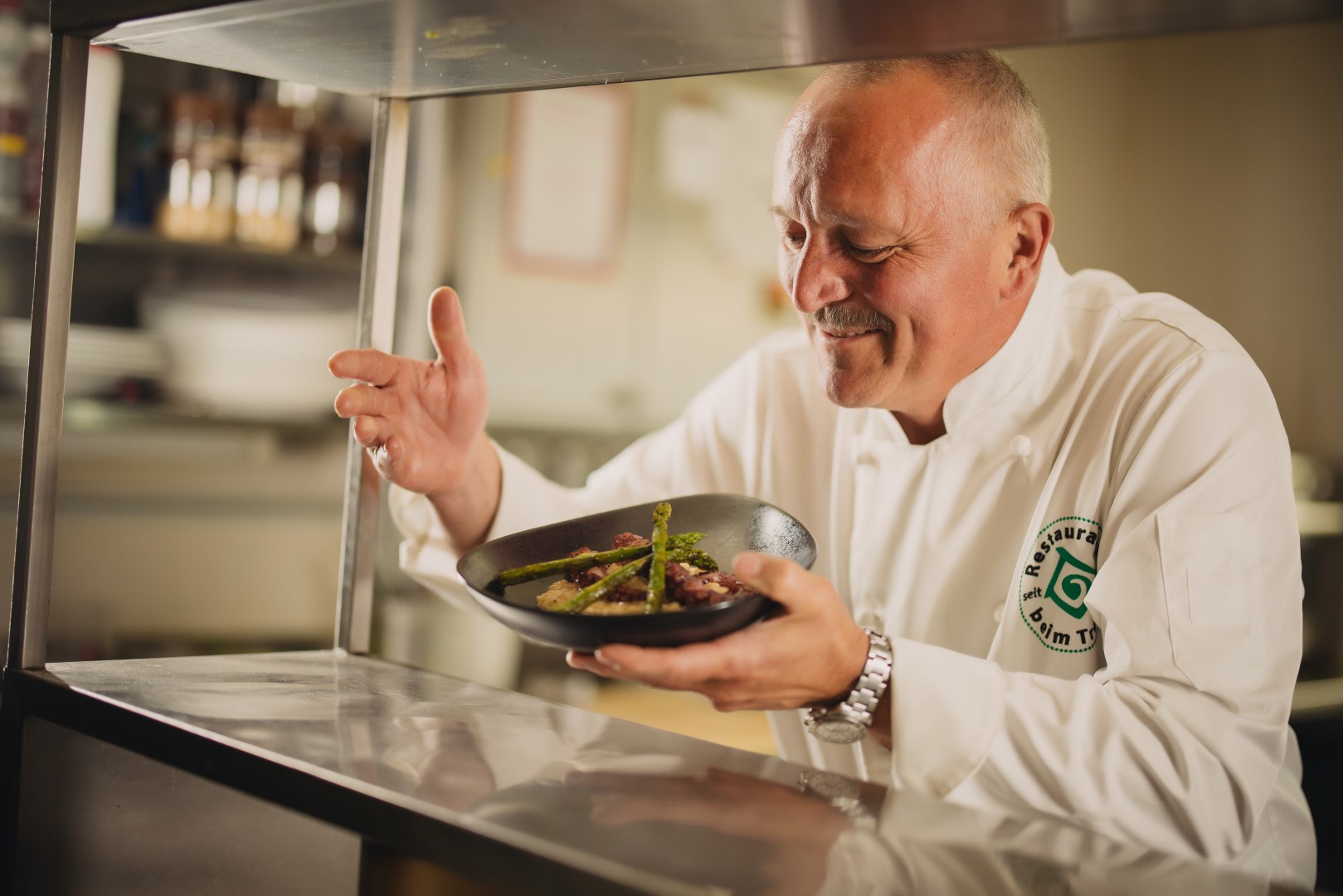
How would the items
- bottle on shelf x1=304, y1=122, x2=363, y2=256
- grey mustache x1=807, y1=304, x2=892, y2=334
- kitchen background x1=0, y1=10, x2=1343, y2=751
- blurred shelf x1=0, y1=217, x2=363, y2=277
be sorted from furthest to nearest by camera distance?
bottle on shelf x1=304, y1=122, x2=363, y2=256 < kitchen background x1=0, y1=10, x2=1343, y2=751 < blurred shelf x1=0, y1=217, x2=363, y2=277 < grey mustache x1=807, y1=304, x2=892, y2=334

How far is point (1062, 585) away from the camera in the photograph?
131cm

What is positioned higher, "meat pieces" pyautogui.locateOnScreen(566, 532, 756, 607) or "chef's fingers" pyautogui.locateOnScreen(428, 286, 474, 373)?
"chef's fingers" pyautogui.locateOnScreen(428, 286, 474, 373)

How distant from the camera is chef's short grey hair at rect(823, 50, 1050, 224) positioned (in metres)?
1.22

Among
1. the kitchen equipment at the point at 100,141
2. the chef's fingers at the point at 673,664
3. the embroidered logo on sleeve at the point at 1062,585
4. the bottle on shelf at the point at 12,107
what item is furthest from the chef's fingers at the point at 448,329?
the bottle on shelf at the point at 12,107

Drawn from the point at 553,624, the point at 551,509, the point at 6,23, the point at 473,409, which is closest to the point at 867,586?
the point at 551,509

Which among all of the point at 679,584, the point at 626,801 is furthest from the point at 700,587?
the point at 626,801

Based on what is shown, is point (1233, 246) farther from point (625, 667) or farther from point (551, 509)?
point (625, 667)

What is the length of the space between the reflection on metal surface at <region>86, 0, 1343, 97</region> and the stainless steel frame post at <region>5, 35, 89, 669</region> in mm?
75

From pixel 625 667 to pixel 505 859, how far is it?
15cm

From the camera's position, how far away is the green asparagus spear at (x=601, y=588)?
91cm

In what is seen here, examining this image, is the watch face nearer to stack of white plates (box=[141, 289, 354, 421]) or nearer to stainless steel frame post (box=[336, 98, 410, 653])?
stainless steel frame post (box=[336, 98, 410, 653])

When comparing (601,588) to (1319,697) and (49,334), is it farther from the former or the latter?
(1319,697)

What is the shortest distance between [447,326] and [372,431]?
144mm

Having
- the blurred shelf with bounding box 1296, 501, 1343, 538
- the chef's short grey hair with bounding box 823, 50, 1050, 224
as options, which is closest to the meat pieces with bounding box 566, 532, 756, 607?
the chef's short grey hair with bounding box 823, 50, 1050, 224
